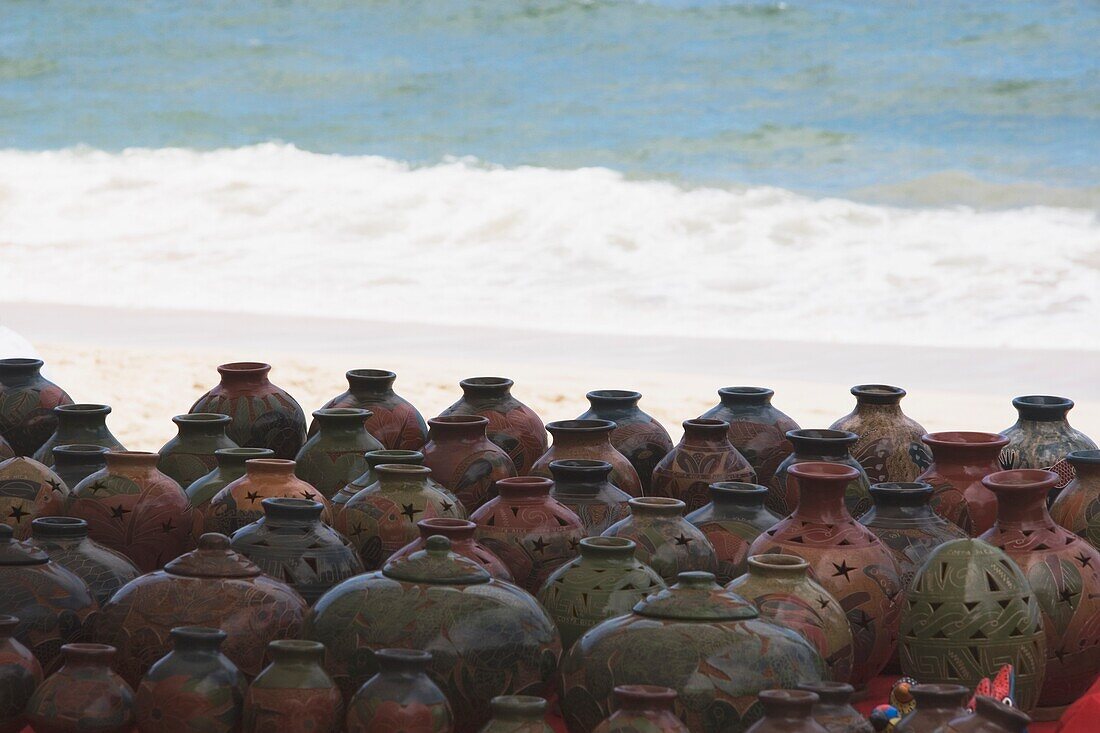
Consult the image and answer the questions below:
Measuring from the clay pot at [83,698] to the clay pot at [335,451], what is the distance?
91cm

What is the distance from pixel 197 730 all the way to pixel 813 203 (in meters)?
15.6

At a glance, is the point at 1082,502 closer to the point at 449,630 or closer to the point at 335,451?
the point at 449,630

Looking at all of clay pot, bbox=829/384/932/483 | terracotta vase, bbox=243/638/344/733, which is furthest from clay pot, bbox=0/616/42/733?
clay pot, bbox=829/384/932/483

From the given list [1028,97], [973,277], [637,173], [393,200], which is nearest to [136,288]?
[393,200]

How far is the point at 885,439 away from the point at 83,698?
1.72m

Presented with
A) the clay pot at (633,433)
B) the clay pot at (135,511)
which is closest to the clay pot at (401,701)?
the clay pot at (135,511)

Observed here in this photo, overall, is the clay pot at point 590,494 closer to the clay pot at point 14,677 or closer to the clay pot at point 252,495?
the clay pot at point 252,495

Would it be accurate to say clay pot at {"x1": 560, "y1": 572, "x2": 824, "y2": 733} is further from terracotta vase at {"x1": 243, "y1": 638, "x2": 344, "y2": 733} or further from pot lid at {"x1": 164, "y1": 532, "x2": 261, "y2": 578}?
pot lid at {"x1": 164, "y1": 532, "x2": 261, "y2": 578}

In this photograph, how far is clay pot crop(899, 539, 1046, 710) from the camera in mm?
2266

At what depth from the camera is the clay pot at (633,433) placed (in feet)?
11.0

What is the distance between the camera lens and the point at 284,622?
229 centimetres

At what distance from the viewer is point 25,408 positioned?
3488 millimetres

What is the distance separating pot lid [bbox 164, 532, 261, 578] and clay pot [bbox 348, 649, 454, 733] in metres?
0.36

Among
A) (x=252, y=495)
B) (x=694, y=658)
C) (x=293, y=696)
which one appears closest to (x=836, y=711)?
(x=694, y=658)
